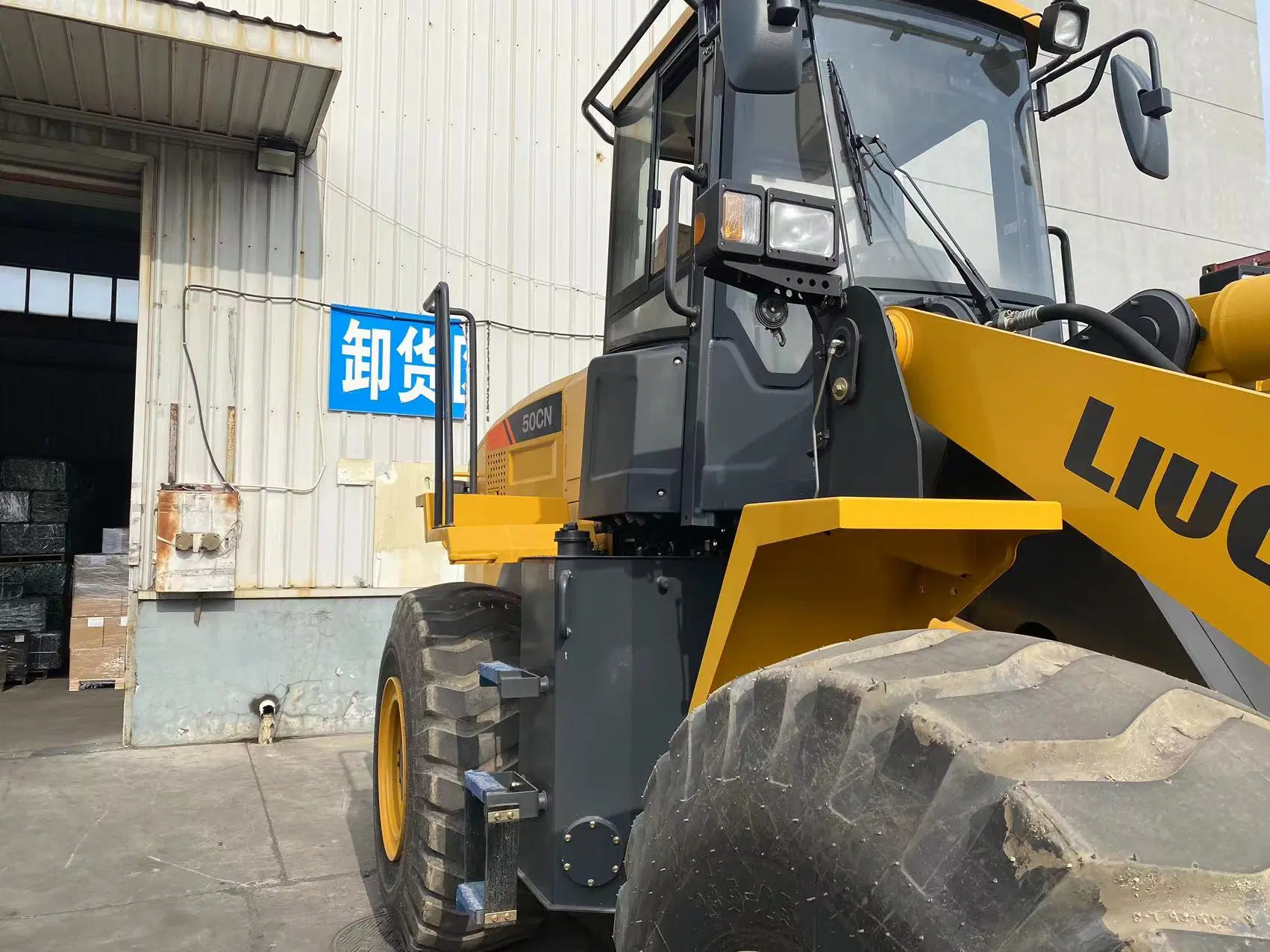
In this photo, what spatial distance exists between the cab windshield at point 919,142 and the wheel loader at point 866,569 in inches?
0.4

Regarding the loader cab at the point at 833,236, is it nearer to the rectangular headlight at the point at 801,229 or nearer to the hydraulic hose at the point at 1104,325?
the rectangular headlight at the point at 801,229

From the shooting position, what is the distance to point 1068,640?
210cm

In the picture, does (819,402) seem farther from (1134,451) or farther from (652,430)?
(1134,451)

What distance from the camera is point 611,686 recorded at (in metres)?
2.74

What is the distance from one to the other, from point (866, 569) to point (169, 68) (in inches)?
277

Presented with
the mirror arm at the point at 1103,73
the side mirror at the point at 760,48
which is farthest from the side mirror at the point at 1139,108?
the side mirror at the point at 760,48

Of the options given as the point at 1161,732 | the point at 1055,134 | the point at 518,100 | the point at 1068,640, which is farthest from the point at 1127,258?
the point at 1161,732

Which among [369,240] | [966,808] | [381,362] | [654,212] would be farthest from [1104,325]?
[369,240]

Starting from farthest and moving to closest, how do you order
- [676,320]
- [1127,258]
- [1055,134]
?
[1127,258], [1055,134], [676,320]

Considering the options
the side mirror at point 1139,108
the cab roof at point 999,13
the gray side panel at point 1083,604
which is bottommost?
the gray side panel at point 1083,604

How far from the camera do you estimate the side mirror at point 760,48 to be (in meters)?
2.00

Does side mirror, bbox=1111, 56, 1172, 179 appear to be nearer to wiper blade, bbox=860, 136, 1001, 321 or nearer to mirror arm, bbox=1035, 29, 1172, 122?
mirror arm, bbox=1035, 29, 1172, 122

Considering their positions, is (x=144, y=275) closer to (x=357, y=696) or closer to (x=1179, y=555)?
(x=357, y=696)

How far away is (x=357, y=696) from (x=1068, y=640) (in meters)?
7.16
